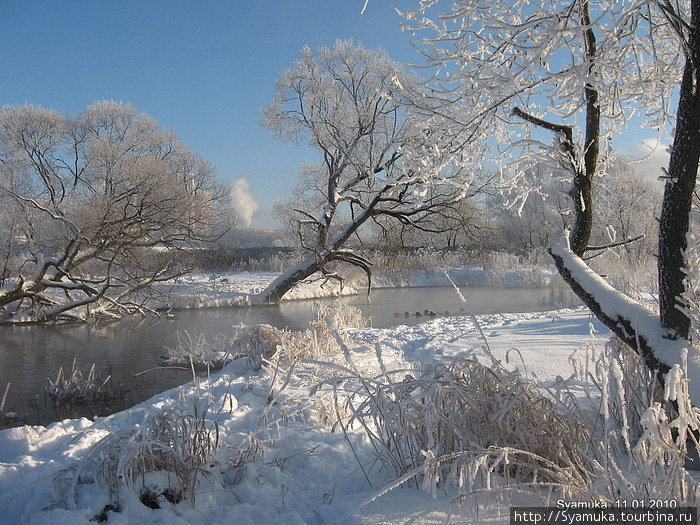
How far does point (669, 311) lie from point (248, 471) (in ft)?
7.42

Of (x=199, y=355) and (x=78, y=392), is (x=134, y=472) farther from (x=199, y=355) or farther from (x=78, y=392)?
(x=199, y=355)

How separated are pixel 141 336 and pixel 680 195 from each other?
35.4 feet

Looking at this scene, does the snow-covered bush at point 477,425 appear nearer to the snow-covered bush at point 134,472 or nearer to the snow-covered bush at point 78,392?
the snow-covered bush at point 134,472

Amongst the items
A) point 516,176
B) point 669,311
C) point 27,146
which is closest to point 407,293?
point 516,176

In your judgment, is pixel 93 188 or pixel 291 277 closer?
pixel 291 277

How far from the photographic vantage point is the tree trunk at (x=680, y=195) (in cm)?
233

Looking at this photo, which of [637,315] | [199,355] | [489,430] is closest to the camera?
[489,430]

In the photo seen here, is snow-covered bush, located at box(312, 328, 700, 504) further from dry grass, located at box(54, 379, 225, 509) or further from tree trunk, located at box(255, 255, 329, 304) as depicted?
tree trunk, located at box(255, 255, 329, 304)

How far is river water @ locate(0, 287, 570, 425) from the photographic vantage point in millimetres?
6555

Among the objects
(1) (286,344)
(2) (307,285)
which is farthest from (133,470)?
(2) (307,285)

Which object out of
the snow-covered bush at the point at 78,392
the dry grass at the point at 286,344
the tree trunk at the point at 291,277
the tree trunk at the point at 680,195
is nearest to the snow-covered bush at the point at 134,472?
the tree trunk at the point at 680,195

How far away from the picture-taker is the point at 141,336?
36.1 ft

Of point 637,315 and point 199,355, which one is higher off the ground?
point 637,315

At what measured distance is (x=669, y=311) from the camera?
2.41 m
